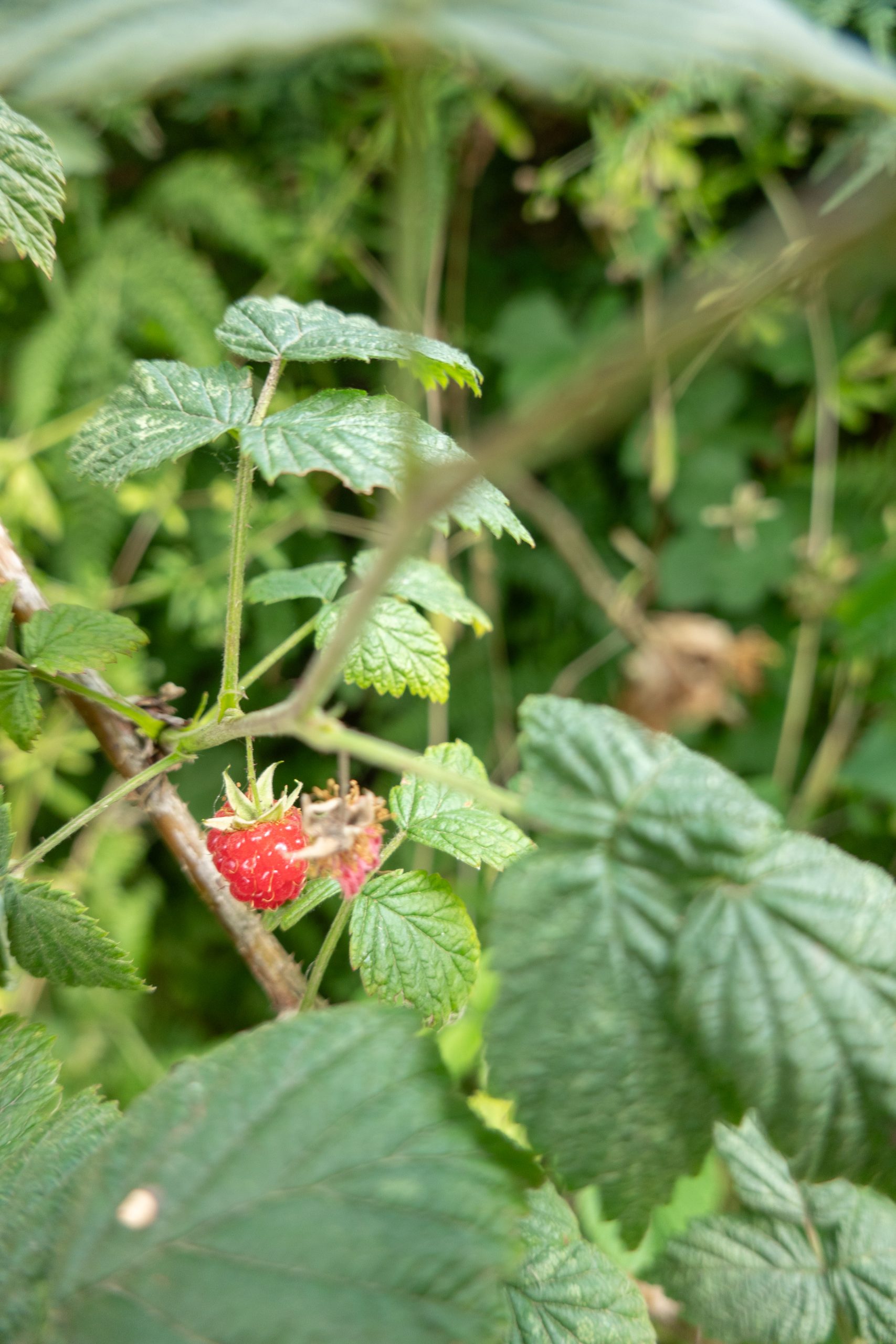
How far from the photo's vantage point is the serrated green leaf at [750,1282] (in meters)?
0.50

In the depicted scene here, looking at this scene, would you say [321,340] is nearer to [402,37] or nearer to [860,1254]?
[402,37]

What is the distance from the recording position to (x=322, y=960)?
453mm

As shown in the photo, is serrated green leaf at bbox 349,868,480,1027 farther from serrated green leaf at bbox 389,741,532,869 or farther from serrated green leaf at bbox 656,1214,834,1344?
serrated green leaf at bbox 656,1214,834,1344

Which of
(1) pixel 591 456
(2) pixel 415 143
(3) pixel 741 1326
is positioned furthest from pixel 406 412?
(1) pixel 591 456

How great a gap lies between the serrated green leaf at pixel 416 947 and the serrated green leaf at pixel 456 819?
0.02 m

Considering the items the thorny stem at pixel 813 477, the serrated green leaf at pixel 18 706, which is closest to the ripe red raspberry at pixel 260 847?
the serrated green leaf at pixel 18 706

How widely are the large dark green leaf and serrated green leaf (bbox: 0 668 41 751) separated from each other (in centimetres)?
30

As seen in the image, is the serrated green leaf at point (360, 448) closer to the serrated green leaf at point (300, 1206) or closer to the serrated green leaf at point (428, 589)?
the serrated green leaf at point (428, 589)

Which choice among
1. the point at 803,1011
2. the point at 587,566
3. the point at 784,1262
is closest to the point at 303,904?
the point at 803,1011

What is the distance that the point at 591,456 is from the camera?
1496 millimetres

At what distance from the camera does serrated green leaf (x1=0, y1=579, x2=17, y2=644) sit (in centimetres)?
45

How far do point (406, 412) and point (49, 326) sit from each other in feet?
4.03

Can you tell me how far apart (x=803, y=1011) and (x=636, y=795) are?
0.10m

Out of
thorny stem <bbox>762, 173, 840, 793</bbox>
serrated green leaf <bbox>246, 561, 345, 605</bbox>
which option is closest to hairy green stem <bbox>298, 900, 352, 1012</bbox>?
serrated green leaf <bbox>246, 561, 345, 605</bbox>
